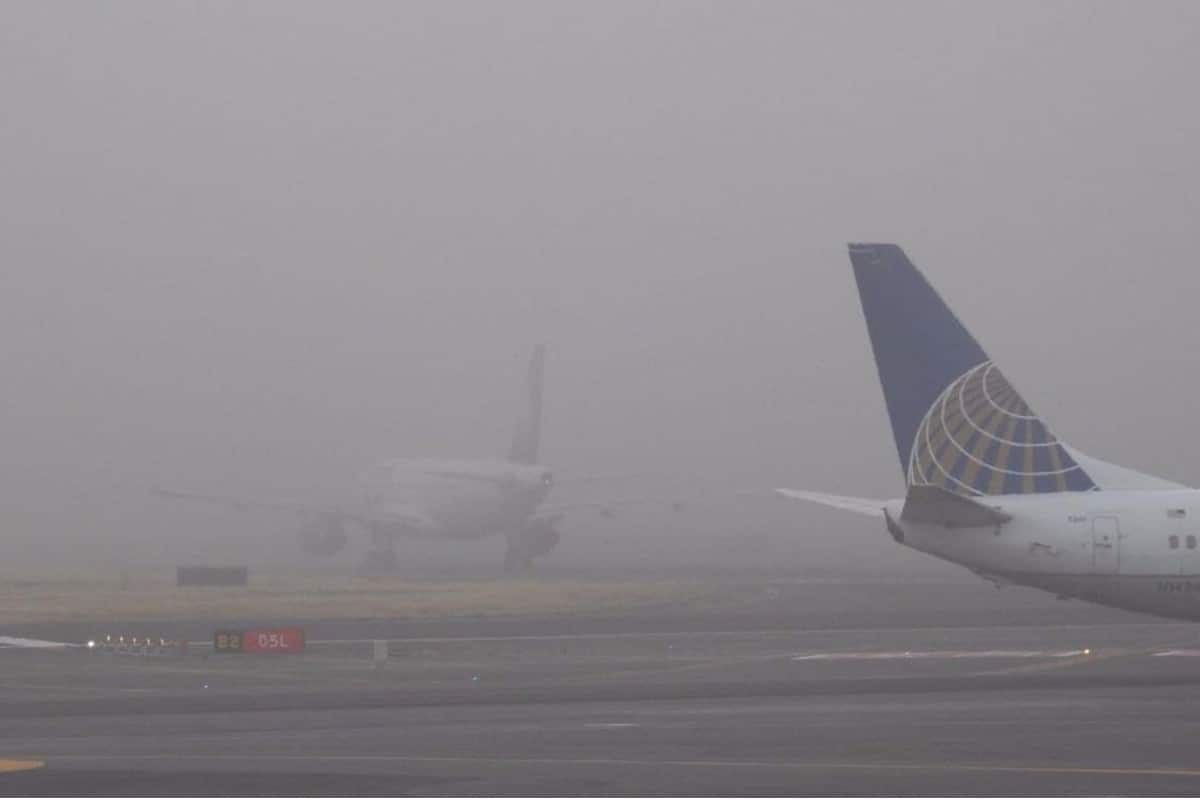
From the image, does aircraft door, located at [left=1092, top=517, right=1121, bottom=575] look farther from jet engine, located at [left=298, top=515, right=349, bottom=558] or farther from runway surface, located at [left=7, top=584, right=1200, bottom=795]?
jet engine, located at [left=298, top=515, right=349, bottom=558]

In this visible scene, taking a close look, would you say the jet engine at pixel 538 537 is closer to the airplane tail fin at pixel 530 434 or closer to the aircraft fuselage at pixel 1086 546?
the airplane tail fin at pixel 530 434

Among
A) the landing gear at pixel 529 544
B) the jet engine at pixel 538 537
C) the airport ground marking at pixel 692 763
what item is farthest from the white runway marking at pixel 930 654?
the jet engine at pixel 538 537

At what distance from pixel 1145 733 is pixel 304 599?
47343 mm

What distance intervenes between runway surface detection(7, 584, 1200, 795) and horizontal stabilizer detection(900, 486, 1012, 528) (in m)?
2.95

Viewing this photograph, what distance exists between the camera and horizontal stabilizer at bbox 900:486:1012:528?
36.2 metres

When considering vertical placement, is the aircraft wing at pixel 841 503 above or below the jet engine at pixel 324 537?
below

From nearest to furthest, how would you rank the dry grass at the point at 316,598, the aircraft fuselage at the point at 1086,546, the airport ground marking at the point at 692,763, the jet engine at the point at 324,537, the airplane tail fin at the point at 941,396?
the airport ground marking at the point at 692,763, the aircraft fuselage at the point at 1086,546, the airplane tail fin at the point at 941,396, the dry grass at the point at 316,598, the jet engine at the point at 324,537

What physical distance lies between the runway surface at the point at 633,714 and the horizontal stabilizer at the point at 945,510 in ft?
9.68

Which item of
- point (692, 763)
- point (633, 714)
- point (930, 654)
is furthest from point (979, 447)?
point (692, 763)

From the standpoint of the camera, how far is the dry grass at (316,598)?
208ft

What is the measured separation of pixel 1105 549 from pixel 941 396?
13.7ft

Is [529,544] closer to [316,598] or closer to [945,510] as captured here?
[316,598]

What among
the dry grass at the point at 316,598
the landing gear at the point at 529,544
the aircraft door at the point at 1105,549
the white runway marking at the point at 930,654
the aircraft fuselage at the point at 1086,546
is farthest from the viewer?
the landing gear at the point at 529,544

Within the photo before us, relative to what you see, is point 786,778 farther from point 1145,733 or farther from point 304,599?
point 304,599
